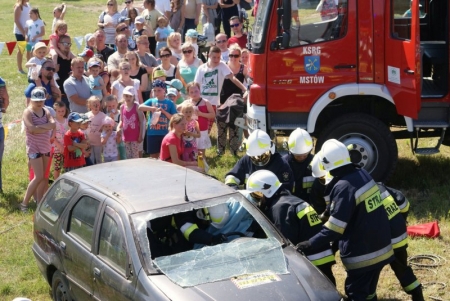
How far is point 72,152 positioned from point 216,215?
13.6 feet

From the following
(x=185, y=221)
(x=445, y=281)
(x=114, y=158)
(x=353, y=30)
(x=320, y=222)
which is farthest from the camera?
(x=114, y=158)

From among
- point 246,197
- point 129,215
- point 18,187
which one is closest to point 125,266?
point 129,215

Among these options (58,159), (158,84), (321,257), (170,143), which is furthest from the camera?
(158,84)

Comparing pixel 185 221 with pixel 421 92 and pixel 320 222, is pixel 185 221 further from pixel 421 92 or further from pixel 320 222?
pixel 421 92

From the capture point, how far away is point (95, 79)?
11727mm

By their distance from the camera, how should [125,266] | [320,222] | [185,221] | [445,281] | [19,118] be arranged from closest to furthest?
[125,266] → [185,221] → [320,222] → [445,281] → [19,118]

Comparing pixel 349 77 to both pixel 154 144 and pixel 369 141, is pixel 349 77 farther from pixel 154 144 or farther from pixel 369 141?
pixel 154 144

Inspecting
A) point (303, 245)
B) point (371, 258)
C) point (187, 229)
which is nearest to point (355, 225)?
point (371, 258)

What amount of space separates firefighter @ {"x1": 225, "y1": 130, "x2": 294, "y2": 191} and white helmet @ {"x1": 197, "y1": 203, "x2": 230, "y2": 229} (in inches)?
50.6

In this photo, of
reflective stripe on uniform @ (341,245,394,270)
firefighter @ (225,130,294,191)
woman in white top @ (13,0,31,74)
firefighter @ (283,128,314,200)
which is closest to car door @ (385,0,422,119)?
firefighter @ (283,128,314,200)

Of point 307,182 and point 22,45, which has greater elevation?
point 307,182

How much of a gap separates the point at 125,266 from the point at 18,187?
18.8 ft

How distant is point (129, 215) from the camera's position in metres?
5.92

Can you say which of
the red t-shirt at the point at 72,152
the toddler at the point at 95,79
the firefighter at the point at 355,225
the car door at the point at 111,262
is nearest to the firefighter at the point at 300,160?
the firefighter at the point at 355,225
